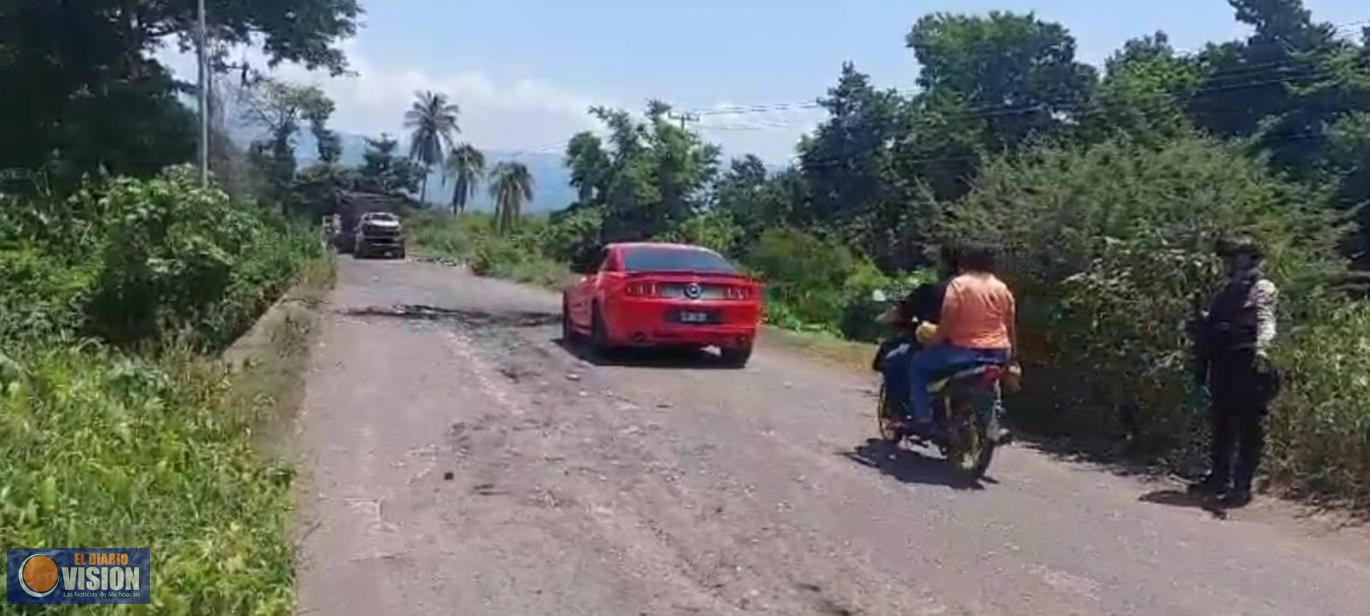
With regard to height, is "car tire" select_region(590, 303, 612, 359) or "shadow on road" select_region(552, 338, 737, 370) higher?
"car tire" select_region(590, 303, 612, 359)

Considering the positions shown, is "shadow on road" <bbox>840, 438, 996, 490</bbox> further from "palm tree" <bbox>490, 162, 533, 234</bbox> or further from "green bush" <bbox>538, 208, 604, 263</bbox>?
"palm tree" <bbox>490, 162, 533, 234</bbox>

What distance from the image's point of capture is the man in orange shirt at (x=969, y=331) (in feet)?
31.4

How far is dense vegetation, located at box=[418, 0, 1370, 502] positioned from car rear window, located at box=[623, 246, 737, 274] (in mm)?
1920

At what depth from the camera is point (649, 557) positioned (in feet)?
23.6

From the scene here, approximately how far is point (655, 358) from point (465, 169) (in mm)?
92166

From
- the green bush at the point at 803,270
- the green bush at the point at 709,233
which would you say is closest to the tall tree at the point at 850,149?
the green bush at the point at 709,233

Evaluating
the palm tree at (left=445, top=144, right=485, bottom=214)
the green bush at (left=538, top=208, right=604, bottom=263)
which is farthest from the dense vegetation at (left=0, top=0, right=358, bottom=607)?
the palm tree at (left=445, top=144, right=485, bottom=214)

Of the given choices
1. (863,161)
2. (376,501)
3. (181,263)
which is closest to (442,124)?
(863,161)

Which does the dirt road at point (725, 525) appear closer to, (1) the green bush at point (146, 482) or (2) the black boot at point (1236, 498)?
(2) the black boot at point (1236, 498)

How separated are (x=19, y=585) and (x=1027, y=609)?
4.06 m

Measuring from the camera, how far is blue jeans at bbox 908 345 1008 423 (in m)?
9.57

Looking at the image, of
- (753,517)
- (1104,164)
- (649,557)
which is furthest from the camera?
(1104,164)

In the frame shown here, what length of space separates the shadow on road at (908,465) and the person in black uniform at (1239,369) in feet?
4.81

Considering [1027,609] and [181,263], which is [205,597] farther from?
[181,263]
